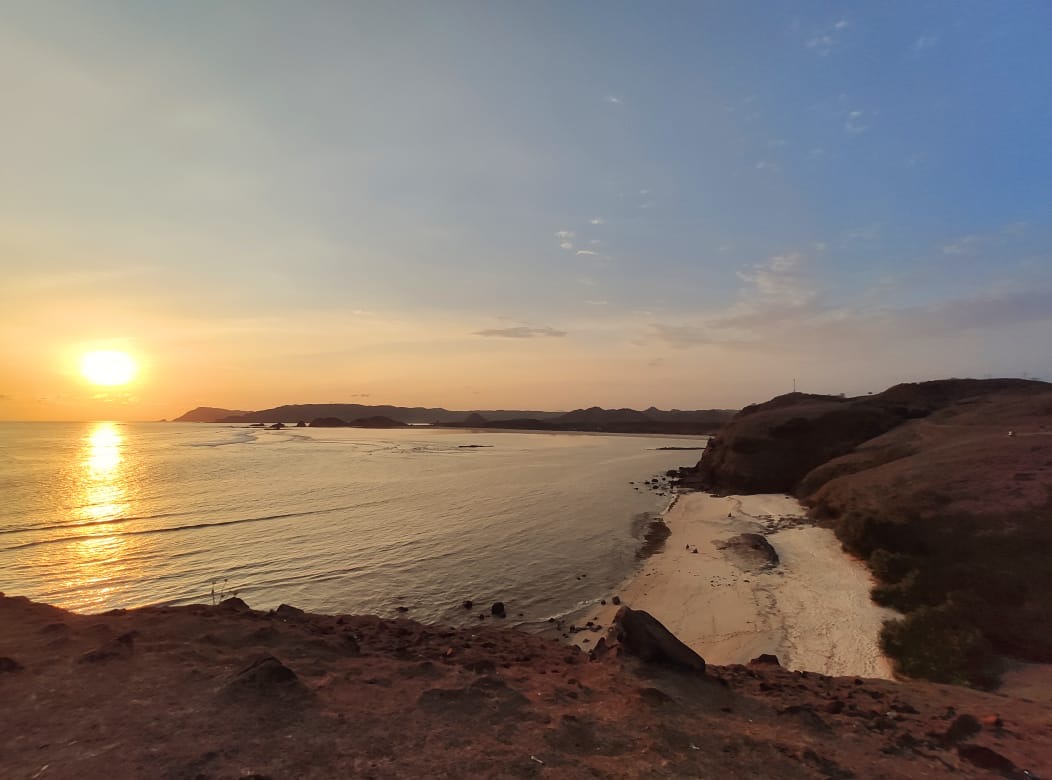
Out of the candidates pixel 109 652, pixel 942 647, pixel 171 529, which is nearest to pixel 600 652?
pixel 942 647

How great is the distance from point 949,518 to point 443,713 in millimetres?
19763

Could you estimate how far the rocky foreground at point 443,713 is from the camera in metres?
7.27

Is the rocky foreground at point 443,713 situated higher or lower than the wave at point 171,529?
higher

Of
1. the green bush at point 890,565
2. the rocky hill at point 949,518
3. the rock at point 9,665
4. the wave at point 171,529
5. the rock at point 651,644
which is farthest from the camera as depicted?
the wave at point 171,529

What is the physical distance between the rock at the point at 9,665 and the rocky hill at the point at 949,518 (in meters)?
A: 18.6

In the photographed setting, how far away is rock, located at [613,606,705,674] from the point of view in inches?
436

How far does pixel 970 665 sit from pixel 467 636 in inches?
488

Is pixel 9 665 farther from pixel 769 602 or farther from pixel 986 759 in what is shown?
pixel 769 602

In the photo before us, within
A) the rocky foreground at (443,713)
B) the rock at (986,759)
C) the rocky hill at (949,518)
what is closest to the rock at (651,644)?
the rocky foreground at (443,713)

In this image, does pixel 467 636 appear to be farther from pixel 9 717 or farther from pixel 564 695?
pixel 9 717

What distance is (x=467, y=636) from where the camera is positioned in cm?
1389

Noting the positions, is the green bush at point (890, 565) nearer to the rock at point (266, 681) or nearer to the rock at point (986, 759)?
the rock at point (986, 759)

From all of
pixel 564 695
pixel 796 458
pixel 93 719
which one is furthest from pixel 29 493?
pixel 796 458

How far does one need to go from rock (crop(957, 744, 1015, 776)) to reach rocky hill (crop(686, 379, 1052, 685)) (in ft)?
20.1
